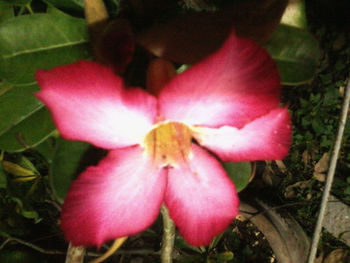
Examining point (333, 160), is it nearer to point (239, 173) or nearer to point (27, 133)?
point (239, 173)

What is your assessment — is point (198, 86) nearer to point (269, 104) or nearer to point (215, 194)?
point (269, 104)

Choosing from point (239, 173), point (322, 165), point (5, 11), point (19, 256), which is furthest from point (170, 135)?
point (322, 165)

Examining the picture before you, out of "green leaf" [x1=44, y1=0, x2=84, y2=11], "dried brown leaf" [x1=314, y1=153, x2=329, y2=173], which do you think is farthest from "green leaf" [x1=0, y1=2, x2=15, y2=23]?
"dried brown leaf" [x1=314, y1=153, x2=329, y2=173]

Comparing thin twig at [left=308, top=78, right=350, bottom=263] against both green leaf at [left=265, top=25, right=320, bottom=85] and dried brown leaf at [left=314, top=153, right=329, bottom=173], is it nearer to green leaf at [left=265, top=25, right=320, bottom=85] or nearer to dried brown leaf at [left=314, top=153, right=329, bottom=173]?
green leaf at [left=265, top=25, right=320, bottom=85]

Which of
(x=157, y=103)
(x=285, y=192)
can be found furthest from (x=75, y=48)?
(x=285, y=192)

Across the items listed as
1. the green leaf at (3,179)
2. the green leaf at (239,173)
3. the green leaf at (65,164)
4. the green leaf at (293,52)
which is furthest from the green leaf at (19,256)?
the green leaf at (293,52)

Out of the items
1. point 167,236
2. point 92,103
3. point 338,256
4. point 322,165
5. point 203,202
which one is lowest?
point 338,256
